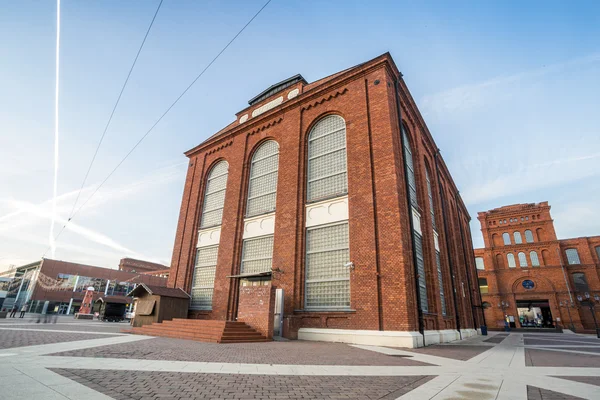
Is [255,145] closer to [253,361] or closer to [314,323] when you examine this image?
[314,323]

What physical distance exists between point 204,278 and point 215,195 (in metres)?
6.08

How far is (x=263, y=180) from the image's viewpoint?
19.3 m

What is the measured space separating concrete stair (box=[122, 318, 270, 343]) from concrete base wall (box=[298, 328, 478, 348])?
2.16 metres

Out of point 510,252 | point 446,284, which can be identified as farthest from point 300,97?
point 510,252

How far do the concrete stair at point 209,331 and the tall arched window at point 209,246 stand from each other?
4.03 metres

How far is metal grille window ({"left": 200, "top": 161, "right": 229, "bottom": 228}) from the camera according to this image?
69.3 ft

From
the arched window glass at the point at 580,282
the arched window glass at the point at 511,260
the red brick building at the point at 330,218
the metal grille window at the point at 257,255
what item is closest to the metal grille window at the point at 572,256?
the arched window glass at the point at 580,282

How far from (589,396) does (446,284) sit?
1582cm

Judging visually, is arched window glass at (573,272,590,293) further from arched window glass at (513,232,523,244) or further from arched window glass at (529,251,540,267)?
arched window glass at (513,232,523,244)

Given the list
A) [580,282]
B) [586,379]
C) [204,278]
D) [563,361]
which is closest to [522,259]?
[580,282]

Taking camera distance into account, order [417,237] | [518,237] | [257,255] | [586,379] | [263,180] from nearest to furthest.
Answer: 1. [586,379]
2. [417,237]
3. [257,255]
4. [263,180]
5. [518,237]

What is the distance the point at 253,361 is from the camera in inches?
262

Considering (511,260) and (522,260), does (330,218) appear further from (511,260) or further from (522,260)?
(522,260)

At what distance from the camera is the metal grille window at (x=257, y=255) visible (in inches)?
Result: 658
